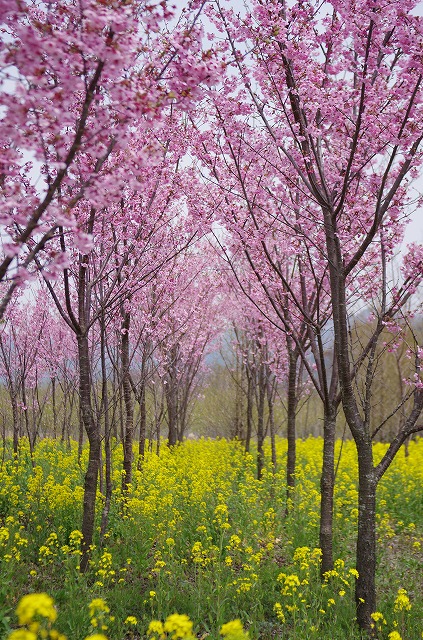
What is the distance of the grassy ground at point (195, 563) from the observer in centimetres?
490

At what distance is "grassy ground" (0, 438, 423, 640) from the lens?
193 inches

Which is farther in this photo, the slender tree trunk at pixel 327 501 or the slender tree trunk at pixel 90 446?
the slender tree trunk at pixel 327 501

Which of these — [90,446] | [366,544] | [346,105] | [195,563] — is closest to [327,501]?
[366,544]

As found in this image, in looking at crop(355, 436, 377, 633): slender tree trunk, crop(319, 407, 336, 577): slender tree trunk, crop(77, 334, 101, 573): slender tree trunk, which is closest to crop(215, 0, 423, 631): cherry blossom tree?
crop(355, 436, 377, 633): slender tree trunk

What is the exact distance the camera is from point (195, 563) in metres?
6.51

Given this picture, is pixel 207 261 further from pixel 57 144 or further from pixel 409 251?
pixel 57 144

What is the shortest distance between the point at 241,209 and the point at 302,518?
207 inches

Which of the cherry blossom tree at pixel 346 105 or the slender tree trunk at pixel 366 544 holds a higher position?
the cherry blossom tree at pixel 346 105

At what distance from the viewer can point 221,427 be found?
2533cm

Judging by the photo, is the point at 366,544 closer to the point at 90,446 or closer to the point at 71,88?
the point at 90,446

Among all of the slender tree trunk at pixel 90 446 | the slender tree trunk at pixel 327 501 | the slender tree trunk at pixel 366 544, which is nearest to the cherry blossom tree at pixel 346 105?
the slender tree trunk at pixel 366 544

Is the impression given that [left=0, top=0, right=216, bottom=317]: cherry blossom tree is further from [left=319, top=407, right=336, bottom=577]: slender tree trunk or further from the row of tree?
[left=319, top=407, right=336, bottom=577]: slender tree trunk

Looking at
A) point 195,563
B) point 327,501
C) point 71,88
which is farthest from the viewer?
point 195,563

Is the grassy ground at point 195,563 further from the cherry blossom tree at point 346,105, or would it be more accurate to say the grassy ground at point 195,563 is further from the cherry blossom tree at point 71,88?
the cherry blossom tree at point 71,88
